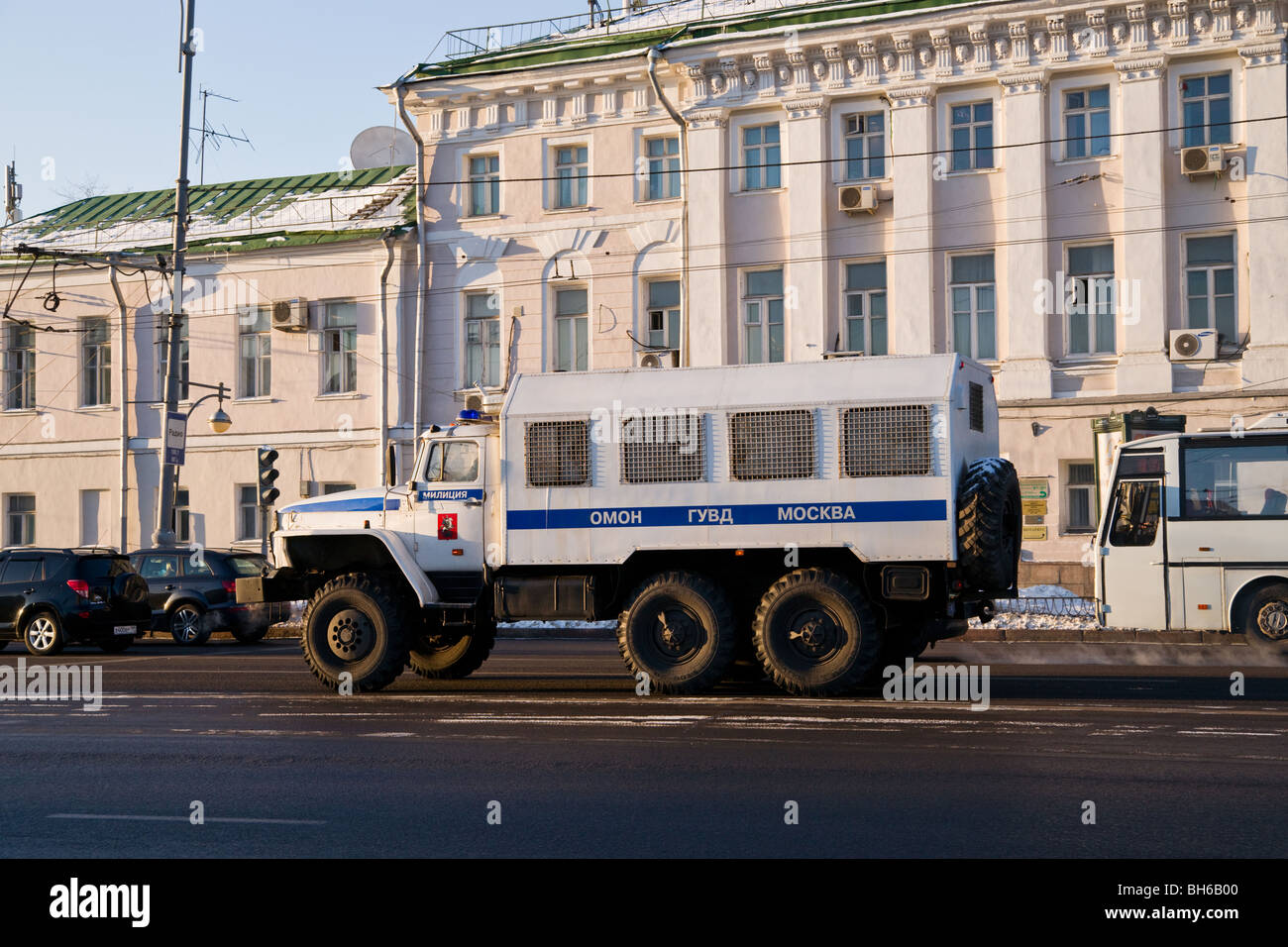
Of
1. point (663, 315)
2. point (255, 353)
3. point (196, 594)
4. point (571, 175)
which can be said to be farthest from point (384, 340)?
point (196, 594)

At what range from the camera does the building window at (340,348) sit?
34.0 m

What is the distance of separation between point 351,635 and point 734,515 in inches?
162

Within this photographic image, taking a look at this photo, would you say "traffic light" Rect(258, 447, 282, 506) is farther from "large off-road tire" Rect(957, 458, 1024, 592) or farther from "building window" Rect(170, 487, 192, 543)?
"large off-road tire" Rect(957, 458, 1024, 592)

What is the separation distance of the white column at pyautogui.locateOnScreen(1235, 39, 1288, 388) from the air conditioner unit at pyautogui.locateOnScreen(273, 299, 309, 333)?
20.7 m

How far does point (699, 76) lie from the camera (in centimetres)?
3036

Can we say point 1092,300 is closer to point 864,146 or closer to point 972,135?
point 972,135

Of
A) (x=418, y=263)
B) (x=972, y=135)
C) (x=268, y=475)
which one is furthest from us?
(x=418, y=263)

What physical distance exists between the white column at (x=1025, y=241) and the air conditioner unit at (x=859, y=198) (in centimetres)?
265

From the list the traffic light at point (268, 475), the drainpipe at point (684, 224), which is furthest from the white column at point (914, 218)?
the traffic light at point (268, 475)

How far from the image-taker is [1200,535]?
1866 centimetres

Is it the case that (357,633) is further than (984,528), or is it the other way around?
(357,633)
